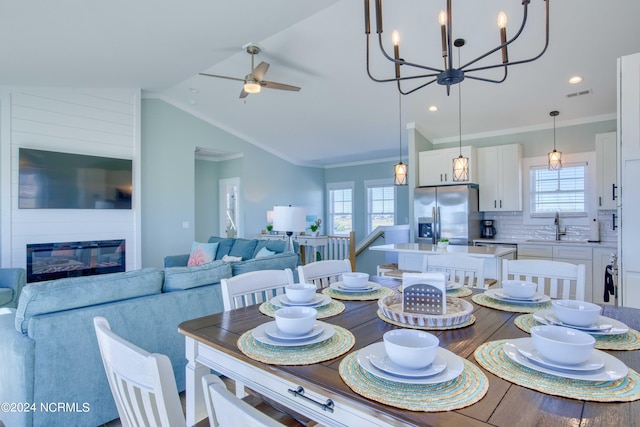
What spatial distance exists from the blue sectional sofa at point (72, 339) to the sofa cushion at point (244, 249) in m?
2.37

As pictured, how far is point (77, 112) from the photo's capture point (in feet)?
15.9

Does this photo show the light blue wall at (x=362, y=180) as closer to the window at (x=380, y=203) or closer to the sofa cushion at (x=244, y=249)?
the window at (x=380, y=203)

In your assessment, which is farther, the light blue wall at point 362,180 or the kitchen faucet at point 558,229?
the light blue wall at point 362,180

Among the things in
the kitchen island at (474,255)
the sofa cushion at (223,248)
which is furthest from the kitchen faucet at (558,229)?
the sofa cushion at (223,248)

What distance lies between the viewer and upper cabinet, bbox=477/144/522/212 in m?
5.32

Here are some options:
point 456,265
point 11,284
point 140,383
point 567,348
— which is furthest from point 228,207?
point 567,348

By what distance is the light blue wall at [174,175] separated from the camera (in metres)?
5.80

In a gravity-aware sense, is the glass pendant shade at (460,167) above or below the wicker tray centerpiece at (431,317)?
above

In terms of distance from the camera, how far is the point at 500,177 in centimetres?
544

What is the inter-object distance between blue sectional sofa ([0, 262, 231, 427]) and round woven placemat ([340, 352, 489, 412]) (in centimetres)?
176

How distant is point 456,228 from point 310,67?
10.5 ft

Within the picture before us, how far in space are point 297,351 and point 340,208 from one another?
321 inches

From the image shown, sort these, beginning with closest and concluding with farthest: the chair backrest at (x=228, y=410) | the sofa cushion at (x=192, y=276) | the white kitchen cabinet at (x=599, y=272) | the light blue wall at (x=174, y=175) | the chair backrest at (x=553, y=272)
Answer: the chair backrest at (x=228, y=410) < the chair backrest at (x=553, y=272) < the sofa cushion at (x=192, y=276) < the white kitchen cabinet at (x=599, y=272) < the light blue wall at (x=174, y=175)

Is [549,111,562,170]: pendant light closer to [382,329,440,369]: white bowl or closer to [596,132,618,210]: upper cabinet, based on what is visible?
[596,132,618,210]: upper cabinet
